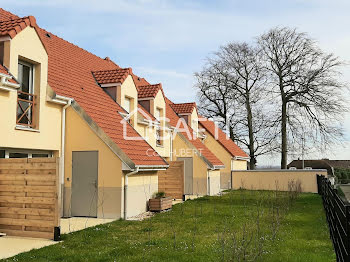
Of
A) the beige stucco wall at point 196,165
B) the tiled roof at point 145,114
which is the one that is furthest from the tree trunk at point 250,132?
the tiled roof at point 145,114

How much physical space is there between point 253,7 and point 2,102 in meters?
7.92

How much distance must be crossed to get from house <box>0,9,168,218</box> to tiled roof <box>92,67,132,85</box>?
121cm

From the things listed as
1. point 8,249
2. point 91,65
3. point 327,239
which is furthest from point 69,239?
point 91,65

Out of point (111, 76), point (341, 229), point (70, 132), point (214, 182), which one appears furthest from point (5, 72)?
point (214, 182)

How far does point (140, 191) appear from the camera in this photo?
13.3 m

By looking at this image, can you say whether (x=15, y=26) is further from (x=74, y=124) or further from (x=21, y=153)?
(x=21, y=153)

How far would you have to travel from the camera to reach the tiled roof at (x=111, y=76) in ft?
52.2

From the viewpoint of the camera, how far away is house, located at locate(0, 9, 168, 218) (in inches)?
407

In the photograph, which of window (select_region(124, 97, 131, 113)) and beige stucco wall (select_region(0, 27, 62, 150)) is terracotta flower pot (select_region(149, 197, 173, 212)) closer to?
beige stucco wall (select_region(0, 27, 62, 150))

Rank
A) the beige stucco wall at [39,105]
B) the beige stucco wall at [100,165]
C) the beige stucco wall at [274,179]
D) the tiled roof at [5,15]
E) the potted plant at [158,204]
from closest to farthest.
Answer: the beige stucco wall at [39,105] < the beige stucco wall at [100,165] < the tiled roof at [5,15] < the potted plant at [158,204] < the beige stucco wall at [274,179]

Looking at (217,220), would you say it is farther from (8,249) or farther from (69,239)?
(8,249)

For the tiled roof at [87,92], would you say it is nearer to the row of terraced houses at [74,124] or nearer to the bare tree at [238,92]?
the row of terraced houses at [74,124]

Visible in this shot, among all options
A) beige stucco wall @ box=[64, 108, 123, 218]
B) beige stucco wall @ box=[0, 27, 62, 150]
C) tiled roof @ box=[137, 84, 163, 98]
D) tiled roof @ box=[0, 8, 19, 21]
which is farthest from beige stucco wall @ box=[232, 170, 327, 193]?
tiled roof @ box=[0, 8, 19, 21]

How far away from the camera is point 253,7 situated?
10.5 meters
